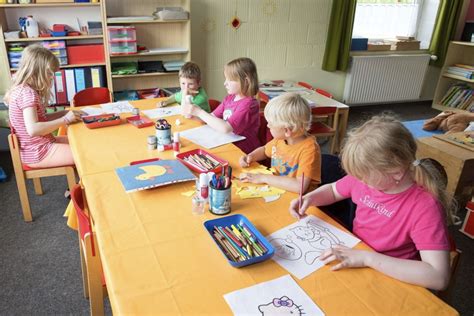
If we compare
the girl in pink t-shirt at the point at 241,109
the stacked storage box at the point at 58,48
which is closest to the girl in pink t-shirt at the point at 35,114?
the girl in pink t-shirt at the point at 241,109

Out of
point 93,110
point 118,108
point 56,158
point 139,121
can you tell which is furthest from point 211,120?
point 56,158

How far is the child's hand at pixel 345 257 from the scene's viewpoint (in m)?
1.09

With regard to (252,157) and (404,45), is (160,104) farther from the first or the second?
(404,45)

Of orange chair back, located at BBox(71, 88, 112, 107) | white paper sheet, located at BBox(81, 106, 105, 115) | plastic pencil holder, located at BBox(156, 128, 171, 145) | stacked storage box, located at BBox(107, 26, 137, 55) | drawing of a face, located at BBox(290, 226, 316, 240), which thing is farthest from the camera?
stacked storage box, located at BBox(107, 26, 137, 55)

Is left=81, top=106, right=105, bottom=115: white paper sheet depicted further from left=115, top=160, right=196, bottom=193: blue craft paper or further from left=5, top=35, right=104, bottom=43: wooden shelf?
left=5, top=35, right=104, bottom=43: wooden shelf

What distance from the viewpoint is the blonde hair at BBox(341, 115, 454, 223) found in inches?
44.4

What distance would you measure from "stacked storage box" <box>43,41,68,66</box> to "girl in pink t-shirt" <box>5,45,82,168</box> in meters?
1.16

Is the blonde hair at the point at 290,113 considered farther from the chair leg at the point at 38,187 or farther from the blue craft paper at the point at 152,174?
the chair leg at the point at 38,187

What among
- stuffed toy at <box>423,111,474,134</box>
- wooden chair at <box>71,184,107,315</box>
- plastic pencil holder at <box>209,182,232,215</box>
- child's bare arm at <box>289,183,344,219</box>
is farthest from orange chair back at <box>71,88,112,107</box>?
stuffed toy at <box>423,111,474,134</box>

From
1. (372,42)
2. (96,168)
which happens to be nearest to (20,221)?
(96,168)

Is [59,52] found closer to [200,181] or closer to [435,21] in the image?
[200,181]

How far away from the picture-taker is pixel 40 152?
2338mm

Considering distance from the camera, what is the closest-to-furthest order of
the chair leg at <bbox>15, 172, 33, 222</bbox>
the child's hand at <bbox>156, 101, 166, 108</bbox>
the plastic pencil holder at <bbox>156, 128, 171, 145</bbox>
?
the plastic pencil holder at <bbox>156, 128, 171, 145</bbox> → the chair leg at <bbox>15, 172, 33, 222</bbox> → the child's hand at <bbox>156, 101, 166, 108</bbox>

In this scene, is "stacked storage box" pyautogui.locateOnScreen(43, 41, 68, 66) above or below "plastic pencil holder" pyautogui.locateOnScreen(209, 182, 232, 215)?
above
